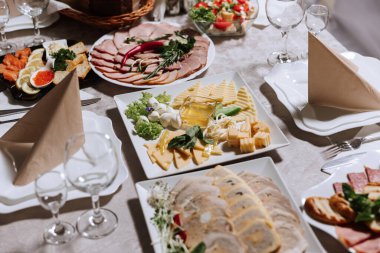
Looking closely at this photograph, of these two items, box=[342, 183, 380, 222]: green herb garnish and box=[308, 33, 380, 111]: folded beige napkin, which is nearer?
box=[342, 183, 380, 222]: green herb garnish

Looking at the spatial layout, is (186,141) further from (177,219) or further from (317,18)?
A: (317,18)

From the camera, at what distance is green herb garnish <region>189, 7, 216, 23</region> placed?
2.19 metres

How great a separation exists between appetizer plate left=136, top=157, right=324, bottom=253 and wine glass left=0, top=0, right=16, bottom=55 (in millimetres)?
1106

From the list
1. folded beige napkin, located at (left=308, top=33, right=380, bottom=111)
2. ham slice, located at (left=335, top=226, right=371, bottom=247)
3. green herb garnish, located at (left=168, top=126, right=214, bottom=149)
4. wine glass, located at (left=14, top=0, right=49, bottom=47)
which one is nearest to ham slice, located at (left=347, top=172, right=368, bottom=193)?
ham slice, located at (left=335, top=226, right=371, bottom=247)

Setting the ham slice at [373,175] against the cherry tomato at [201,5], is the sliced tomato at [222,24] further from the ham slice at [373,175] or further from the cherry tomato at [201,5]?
the ham slice at [373,175]

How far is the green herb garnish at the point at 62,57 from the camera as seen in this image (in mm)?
1935

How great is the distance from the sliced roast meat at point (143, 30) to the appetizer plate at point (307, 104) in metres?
0.63

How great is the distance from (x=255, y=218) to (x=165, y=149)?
482 mm

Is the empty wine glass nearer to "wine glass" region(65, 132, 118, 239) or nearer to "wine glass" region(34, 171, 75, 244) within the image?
"wine glass" region(65, 132, 118, 239)

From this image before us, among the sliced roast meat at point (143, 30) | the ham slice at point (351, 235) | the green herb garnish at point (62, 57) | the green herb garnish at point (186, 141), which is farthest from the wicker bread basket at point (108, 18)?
the ham slice at point (351, 235)

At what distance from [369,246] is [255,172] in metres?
0.39

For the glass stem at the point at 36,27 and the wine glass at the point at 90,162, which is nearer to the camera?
the wine glass at the point at 90,162

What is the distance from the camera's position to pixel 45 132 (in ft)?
4.61

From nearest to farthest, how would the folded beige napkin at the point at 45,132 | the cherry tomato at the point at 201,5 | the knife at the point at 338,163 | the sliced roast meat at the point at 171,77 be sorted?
1. the folded beige napkin at the point at 45,132
2. the knife at the point at 338,163
3. the sliced roast meat at the point at 171,77
4. the cherry tomato at the point at 201,5
